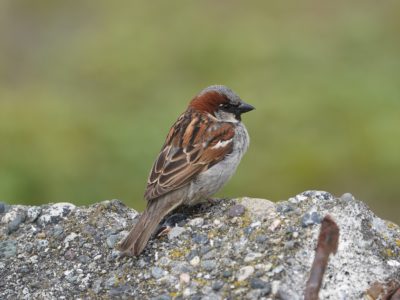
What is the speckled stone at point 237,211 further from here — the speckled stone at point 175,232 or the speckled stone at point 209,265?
the speckled stone at point 209,265

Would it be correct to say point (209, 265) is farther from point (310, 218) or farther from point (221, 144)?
point (221, 144)

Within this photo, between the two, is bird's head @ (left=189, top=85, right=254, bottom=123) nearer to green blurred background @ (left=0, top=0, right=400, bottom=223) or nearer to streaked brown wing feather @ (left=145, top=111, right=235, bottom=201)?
streaked brown wing feather @ (left=145, top=111, right=235, bottom=201)

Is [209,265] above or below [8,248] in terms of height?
above

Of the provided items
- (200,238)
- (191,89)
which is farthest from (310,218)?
(191,89)

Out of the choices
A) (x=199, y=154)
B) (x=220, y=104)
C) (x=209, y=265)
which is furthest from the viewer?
(x=220, y=104)

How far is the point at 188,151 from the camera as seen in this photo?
5.00 meters

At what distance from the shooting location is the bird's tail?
4102 millimetres

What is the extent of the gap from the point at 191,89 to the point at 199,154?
18.7 ft

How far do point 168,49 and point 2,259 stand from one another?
7992 millimetres

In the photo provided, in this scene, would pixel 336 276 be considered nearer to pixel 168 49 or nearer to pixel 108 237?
pixel 108 237

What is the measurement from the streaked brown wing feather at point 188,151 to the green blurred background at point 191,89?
2704 millimetres

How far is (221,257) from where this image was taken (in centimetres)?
392

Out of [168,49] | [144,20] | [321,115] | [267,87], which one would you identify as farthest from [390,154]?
[144,20]

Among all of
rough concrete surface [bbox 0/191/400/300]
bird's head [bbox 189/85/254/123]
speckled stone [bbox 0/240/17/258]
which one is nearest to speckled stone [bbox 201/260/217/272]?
rough concrete surface [bbox 0/191/400/300]
